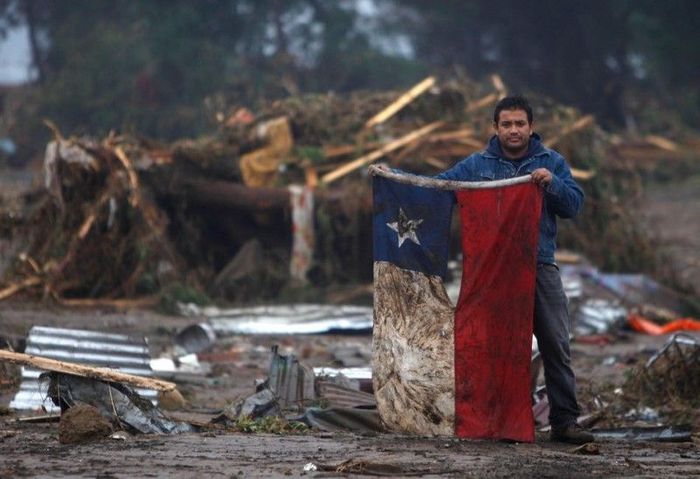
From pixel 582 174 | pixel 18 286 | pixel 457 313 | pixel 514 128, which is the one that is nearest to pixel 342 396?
pixel 457 313

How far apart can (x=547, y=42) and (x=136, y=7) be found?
12.3 metres

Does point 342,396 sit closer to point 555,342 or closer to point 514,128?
point 555,342

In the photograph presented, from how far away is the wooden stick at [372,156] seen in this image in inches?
650

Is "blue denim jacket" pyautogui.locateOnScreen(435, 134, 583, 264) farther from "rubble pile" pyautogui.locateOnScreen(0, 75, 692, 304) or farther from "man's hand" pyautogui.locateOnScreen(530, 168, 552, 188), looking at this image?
"rubble pile" pyautogui.locateOnScreen(0, 75, 692, 304)

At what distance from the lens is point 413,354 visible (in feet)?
22.3

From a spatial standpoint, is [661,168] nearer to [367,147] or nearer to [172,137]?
[172,137]

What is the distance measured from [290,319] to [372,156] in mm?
3247

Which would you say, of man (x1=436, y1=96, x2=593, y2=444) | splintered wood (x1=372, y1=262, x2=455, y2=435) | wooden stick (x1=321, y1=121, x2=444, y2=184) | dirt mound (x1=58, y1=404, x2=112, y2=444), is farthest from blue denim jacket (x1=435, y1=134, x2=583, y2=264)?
wooden stick (x1=321, y1=121, x2=444, y2=184)

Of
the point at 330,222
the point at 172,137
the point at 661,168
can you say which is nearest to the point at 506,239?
the point at 330,222

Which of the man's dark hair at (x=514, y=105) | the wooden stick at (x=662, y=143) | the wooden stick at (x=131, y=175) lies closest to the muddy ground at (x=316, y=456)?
the man's dark hair at (x=514, y=105)

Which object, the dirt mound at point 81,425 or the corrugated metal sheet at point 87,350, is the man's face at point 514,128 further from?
the corrugated metal sheet at point 87,350

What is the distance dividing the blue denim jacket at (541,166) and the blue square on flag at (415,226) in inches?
6.0

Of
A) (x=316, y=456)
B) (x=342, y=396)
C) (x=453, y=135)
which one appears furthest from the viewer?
(x=453, y=135)

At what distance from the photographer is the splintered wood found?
6707 mm
